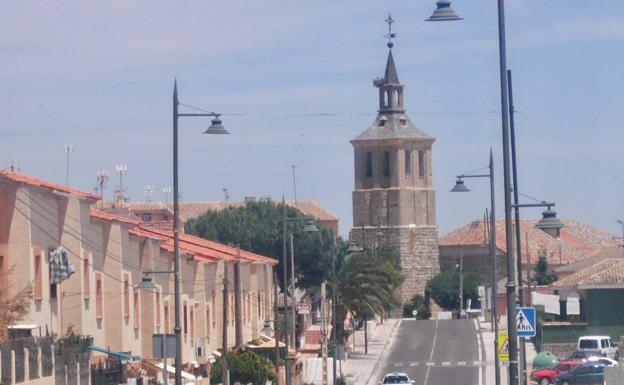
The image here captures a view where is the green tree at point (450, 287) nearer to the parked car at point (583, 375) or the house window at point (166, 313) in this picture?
the parked car at point (583, 375)

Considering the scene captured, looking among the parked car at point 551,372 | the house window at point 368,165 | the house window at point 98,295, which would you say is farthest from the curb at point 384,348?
the house window at point 368,165

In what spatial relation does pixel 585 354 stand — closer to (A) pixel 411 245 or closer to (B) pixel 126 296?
(B) pixel 126 296

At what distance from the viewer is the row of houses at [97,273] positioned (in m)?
40.1

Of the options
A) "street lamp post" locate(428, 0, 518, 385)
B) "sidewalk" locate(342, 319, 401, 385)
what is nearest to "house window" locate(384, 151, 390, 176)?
"sidewalk" locate(342, 319, 401, 385)

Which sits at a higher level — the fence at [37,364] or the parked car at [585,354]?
the fence at [37,364]

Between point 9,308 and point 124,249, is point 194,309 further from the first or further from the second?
point 9,308

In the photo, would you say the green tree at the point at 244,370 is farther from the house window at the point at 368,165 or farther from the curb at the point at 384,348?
the house window at the point at 368,165

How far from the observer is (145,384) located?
4650cm

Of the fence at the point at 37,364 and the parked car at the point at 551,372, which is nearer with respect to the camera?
the fence at the point at 37,364

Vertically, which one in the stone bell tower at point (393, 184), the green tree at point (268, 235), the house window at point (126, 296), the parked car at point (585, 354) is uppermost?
the stone bell tower at point (393, 184)

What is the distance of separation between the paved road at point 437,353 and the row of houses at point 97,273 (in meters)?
10.7

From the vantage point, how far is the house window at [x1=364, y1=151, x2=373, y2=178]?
153 m

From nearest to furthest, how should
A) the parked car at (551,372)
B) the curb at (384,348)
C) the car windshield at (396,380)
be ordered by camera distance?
1. the parked car at (551,372)
2. the car windshield at (396,380)
3. the curb at (384,348)

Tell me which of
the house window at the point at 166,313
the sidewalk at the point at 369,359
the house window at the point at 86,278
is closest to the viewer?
the house window at the point at 86,278
